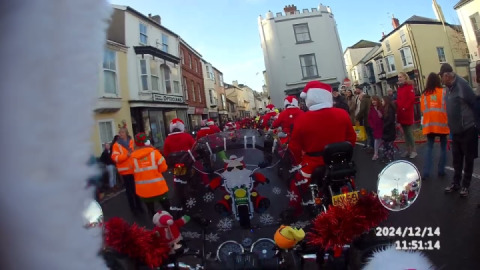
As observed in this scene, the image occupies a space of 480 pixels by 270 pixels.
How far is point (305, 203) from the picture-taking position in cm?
235

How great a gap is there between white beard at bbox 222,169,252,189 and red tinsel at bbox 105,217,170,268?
2.69 ft

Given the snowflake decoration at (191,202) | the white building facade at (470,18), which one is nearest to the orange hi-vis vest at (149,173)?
the snowflake decoration at (191,202)

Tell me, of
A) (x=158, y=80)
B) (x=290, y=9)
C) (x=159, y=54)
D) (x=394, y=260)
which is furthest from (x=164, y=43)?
(x=290, y=9)

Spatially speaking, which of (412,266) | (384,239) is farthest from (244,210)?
(412,266)

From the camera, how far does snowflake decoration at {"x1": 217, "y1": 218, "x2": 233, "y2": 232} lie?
2.36 metres

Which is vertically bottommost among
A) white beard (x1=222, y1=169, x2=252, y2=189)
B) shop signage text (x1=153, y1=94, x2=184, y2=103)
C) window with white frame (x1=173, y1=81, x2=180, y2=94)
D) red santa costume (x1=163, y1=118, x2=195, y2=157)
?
white beard (x1=222, y1=169, x2=252, y2=189)

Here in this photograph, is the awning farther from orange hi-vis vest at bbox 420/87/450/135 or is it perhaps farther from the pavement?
orange hi-vis vest at bbox 420/87/450/135

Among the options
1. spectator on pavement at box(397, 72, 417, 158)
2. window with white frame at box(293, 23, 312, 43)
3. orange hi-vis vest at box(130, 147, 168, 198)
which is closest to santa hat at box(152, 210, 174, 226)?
orange hi-vis vest at box(130, 147, 168, 198)

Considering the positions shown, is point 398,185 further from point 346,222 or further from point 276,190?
point 276,190

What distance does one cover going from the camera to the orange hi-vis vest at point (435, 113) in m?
Answer: 4.66

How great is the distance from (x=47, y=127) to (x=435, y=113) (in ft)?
17.8

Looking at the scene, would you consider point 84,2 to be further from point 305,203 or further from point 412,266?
point 305,203

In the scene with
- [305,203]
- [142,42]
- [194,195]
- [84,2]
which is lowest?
[305,203]

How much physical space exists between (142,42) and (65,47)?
1.73 metres
